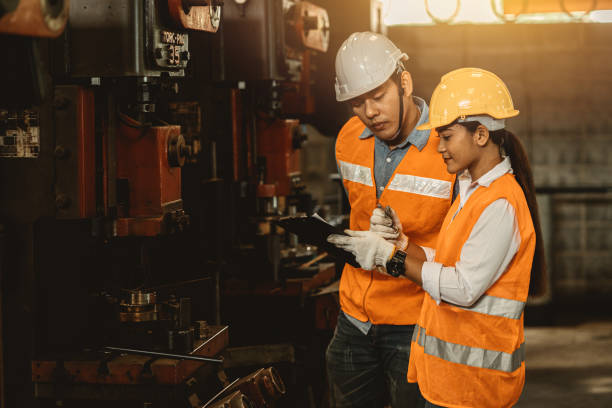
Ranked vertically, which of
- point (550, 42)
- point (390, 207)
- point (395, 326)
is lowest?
point (395, 326)

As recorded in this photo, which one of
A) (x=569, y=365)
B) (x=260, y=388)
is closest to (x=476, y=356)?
(x=260, y=388)

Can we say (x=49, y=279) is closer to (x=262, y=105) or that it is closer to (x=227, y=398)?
(x=227, y=398)

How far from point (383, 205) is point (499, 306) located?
2.10ft

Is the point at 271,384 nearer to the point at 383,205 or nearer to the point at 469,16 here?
the point at 383,205

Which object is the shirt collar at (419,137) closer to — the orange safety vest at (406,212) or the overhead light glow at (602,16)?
the orange safety vest at (406,212)

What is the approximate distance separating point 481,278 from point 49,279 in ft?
4.10

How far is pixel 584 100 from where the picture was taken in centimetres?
630

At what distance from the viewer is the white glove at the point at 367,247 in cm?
221

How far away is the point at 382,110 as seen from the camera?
96.4 inches

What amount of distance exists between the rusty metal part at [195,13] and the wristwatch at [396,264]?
0.96 metres

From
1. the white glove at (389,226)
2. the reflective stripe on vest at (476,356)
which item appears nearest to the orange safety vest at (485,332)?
the reflective stripe on vest at (476,356)

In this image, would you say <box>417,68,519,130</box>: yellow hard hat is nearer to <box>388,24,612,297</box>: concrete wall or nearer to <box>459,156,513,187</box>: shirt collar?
<box>459,156,513,187</box>: shirt collar

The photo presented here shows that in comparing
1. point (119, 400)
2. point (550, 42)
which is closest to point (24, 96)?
point (119, 400)

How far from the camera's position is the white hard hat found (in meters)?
2.48
